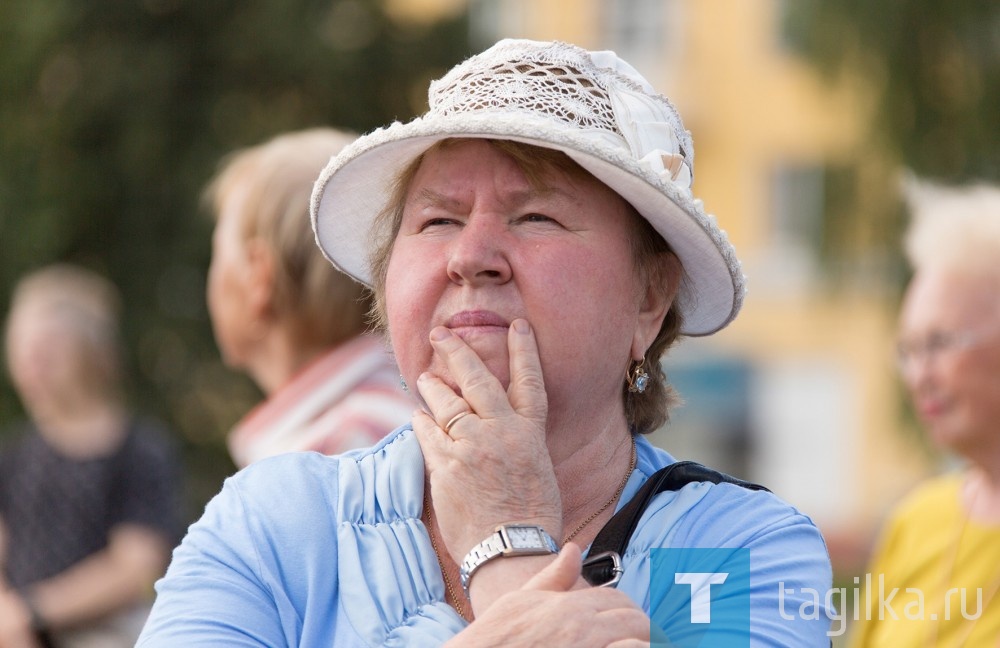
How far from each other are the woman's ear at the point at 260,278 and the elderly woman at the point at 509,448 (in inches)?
46.7

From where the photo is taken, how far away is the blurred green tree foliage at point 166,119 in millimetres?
14008

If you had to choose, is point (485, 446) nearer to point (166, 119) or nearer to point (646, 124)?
point (646, 124)

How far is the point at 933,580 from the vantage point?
12.0 feet

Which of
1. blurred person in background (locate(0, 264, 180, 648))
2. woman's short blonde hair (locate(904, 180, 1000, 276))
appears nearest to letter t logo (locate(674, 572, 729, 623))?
woman's short blonde hair (locate(904, 180, 1000, 276))

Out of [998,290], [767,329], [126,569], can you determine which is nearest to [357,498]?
[998,290]

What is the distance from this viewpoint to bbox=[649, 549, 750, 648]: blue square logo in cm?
206

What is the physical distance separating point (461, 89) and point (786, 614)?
3.24ft

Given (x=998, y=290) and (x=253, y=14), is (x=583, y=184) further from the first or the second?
(x=253, y=14)

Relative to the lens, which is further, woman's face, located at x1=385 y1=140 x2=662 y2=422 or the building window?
the building window

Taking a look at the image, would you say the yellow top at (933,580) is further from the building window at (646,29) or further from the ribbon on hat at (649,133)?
the building window at (646,29)

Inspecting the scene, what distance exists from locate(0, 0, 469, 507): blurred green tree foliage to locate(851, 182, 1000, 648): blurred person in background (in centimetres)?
1072

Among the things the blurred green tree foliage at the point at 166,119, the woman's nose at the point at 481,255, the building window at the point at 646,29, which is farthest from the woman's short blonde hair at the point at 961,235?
the building window at the point at 646,29

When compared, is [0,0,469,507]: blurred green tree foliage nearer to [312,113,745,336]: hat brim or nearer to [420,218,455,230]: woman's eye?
[312,113,745,336]: hat brim

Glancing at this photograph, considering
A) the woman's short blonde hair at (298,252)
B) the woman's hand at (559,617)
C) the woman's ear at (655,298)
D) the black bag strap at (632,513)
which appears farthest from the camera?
the woman's short blonde hair at (298,252)
